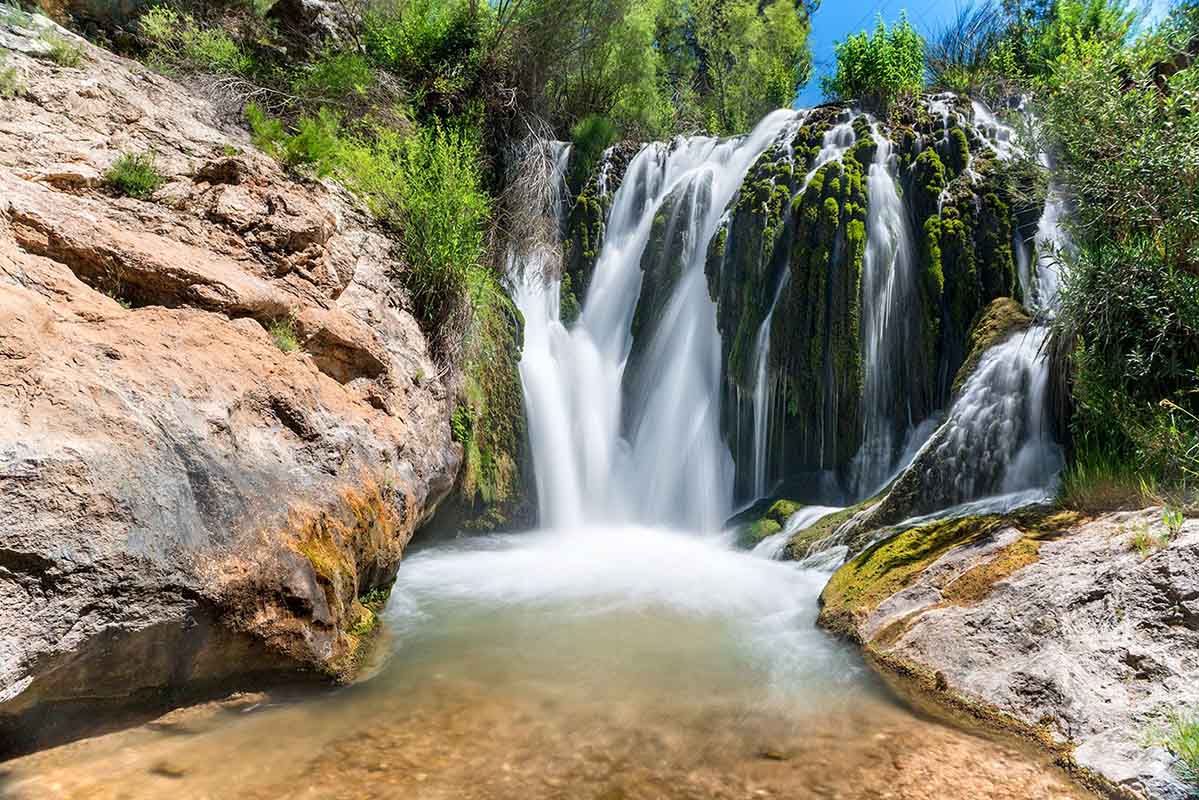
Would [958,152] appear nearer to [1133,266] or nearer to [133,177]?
[1133,266]

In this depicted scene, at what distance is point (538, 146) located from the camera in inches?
413

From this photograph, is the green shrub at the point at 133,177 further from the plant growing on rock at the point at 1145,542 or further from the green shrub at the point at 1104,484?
the green shrub at the point at 1104,484

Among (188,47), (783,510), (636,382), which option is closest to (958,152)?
(636,382)

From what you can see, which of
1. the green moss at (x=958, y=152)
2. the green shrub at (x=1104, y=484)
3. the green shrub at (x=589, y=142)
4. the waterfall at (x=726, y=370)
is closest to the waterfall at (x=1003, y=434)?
the waterfall at (x=726, y=370)

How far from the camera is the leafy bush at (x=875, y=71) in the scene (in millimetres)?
10438

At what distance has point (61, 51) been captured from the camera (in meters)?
5.02

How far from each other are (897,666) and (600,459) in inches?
224

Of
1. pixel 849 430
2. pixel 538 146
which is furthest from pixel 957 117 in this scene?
pixel 538 146

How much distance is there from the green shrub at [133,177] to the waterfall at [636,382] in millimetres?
4861

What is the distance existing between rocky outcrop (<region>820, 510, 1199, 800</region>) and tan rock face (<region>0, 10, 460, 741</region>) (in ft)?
10.9

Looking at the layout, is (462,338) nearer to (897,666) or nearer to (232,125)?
(232,125)

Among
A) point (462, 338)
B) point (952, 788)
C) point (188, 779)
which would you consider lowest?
point (952, 788)

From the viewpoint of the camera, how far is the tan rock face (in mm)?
2578

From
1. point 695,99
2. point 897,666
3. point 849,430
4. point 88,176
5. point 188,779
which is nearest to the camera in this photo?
point 188,779
